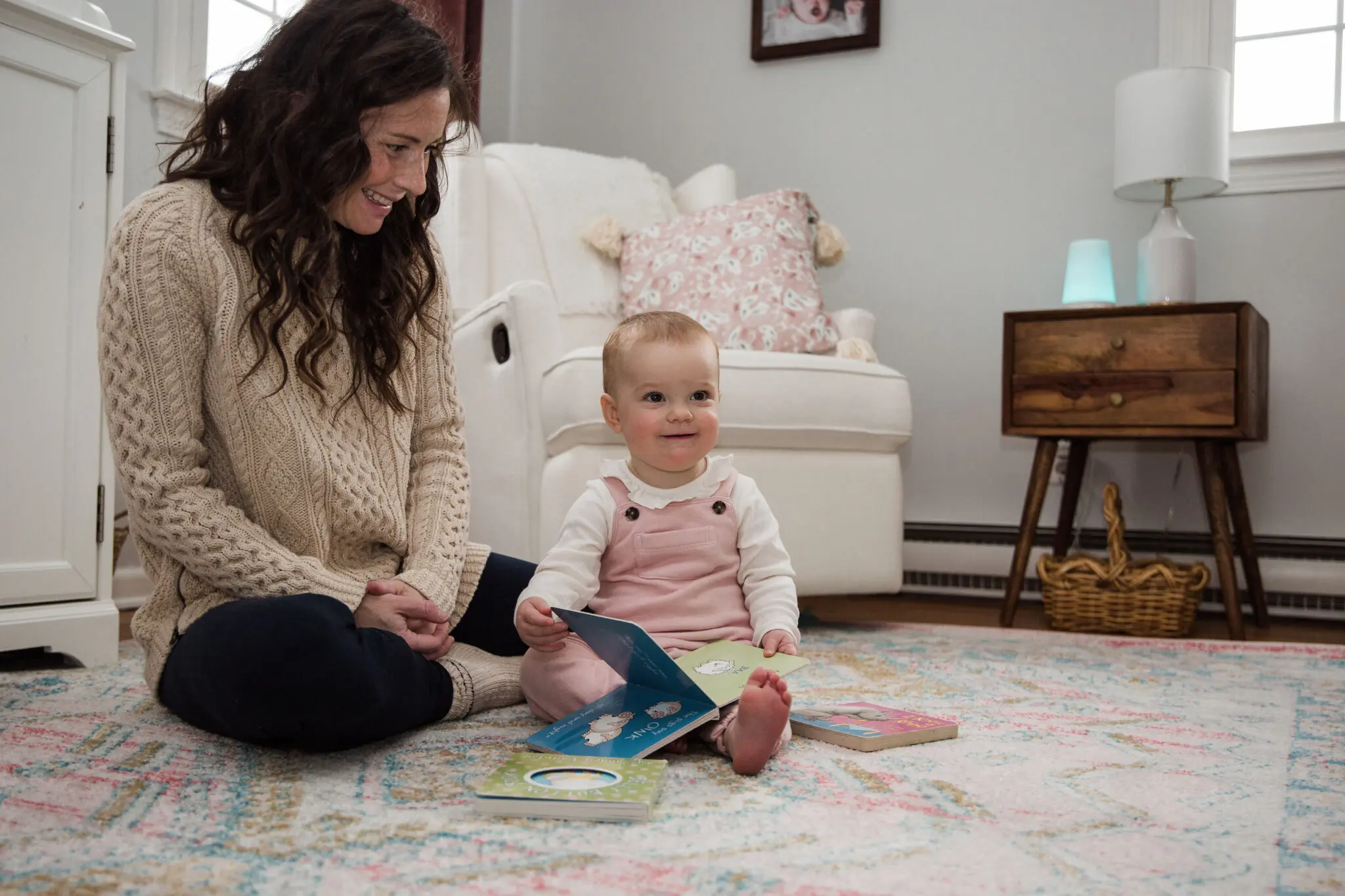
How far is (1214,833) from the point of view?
82 cm

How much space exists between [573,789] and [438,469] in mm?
491

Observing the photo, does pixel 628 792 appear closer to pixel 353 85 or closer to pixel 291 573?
pixel 291 573

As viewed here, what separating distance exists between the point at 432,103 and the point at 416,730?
0.61 metres

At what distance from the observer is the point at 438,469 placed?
4.03 feet

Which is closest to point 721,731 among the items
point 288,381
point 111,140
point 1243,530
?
point 288,381

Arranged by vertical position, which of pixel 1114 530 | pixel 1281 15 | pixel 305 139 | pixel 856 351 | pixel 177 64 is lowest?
pixel 1114 530

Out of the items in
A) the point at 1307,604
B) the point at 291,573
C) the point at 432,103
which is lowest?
the point at 1307,604

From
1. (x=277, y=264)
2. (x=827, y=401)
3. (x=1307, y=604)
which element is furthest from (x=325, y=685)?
(x=1307, y=604)

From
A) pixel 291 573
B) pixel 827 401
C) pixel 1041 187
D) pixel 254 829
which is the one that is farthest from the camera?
pixel 1041 187

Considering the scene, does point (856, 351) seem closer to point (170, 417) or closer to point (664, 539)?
point (664, 539)

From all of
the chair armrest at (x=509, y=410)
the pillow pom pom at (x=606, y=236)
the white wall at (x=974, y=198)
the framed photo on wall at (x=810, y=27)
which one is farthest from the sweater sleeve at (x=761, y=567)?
the framed photo on wall at (x=810, y=27)

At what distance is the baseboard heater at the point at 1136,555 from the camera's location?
2.40 m

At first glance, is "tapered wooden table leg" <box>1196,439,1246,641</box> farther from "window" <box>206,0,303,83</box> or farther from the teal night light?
"window" <box>206,0,303,83</box>

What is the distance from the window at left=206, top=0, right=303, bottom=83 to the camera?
2.34m
